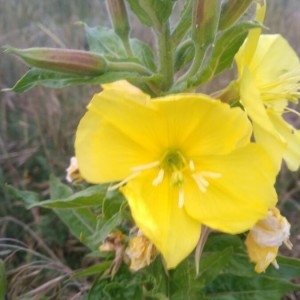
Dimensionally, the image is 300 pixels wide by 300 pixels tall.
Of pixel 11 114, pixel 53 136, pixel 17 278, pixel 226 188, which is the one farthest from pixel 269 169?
pixel 11 114

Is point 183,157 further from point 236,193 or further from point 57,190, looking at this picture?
point 57,190

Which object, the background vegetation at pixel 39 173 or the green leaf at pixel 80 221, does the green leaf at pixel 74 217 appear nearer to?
the green leaf at pixel 80 221

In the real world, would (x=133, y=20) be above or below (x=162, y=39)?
below

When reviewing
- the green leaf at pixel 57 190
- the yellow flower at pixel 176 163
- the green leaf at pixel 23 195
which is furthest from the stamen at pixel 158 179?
the green leaf at pixel 57 190

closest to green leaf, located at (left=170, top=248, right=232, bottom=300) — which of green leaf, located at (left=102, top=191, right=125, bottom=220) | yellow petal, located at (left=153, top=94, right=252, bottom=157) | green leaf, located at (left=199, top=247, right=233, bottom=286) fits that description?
green leaf, located at (left=199, top=247, right=233, bottom=286)

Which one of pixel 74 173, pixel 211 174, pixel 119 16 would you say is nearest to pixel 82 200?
pixel 74 173

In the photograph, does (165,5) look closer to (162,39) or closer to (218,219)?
(162,39)
